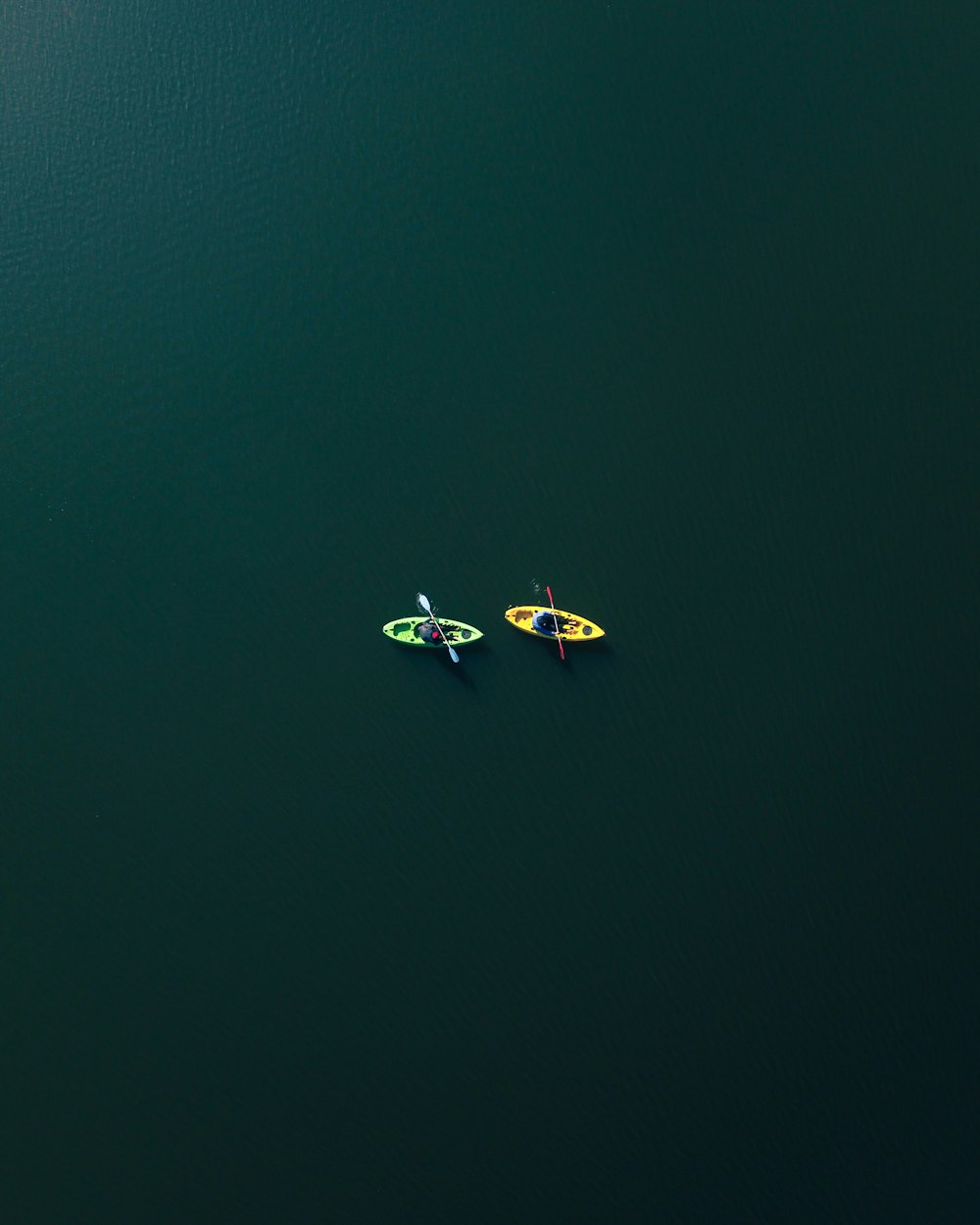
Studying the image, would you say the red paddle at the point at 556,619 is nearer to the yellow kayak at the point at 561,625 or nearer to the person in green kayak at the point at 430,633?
the yellow kayak at the point at 561,625

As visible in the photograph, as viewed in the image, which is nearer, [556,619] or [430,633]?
[556,619]

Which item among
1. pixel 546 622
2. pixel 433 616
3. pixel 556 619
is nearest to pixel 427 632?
pixel 433 616

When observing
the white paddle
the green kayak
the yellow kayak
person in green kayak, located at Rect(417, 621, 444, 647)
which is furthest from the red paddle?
person in green kayak, located at Rect(417, 621, 444, 647)

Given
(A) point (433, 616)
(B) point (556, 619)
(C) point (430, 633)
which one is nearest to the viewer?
(B) point (556, 619)

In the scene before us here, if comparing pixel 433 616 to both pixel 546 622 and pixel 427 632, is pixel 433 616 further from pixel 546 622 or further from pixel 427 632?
pixel 546 622

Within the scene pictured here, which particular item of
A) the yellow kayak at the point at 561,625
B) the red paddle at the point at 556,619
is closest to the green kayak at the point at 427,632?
the yellow kayak at the point at 561,625

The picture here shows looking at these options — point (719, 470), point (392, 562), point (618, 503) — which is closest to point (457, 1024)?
point (392, 562)
